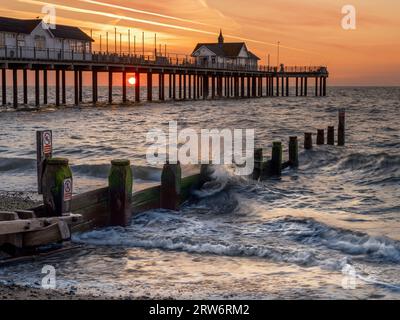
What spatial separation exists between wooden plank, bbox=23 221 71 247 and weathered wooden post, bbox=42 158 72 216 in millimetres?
316

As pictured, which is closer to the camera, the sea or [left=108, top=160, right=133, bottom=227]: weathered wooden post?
the sea

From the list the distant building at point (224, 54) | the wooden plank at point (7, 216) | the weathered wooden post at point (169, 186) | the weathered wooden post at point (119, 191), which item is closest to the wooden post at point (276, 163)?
the weathered wooden post at point (169, 186)

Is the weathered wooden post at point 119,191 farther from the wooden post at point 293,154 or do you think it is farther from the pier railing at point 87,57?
Answer: the pier railing at point 87,57

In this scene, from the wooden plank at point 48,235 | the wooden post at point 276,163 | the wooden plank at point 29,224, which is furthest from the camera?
the wooden post at point 276,163

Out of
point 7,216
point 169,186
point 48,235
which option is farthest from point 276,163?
point 7,216

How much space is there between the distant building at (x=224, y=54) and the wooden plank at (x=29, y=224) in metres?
78.3

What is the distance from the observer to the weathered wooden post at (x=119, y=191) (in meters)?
12.2

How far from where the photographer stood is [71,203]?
11266 mm

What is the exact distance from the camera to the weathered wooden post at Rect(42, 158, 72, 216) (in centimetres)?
1061

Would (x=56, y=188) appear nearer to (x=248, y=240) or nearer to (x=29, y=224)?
(x=29, y=224)

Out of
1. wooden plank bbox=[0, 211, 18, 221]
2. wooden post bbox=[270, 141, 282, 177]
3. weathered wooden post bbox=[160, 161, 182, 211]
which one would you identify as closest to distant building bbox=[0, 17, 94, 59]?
wooden post bbox=[270, 141, 282, 177]

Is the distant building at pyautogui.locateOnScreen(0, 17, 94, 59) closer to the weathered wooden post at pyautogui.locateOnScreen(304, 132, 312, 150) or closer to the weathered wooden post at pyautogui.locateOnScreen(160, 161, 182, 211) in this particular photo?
the weathered wooden post at pyautogui.locateOnScreen(304, 132, 312, 150)
